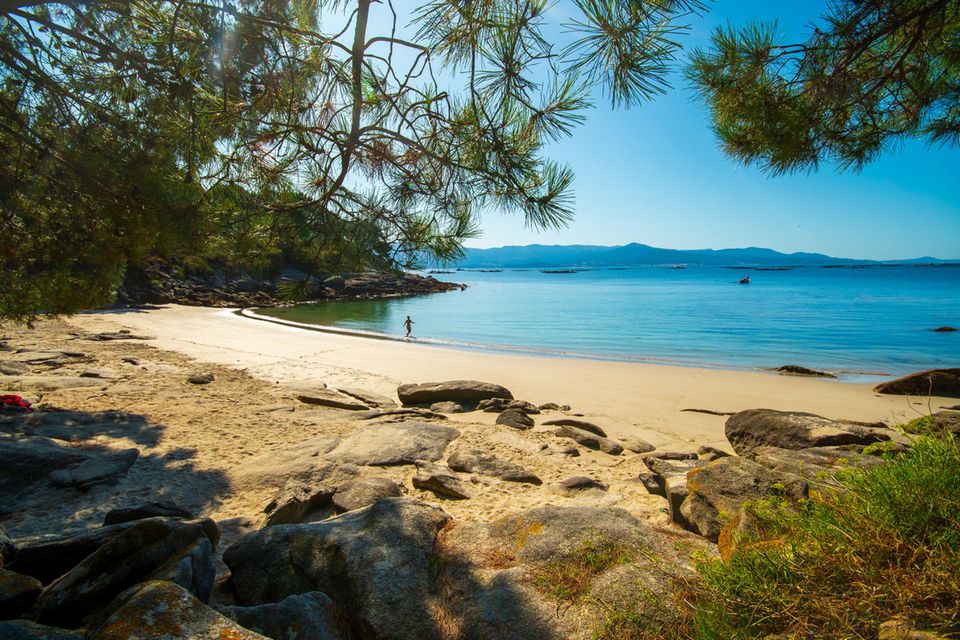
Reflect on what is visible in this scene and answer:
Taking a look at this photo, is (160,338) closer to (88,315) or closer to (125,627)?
(88,315)

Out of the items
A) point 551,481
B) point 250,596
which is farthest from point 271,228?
point 551,481

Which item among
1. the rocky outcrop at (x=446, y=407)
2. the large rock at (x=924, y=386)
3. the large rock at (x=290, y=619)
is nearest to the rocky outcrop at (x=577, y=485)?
the large rock at (x=290, y=619)

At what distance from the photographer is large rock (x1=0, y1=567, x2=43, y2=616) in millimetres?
1852

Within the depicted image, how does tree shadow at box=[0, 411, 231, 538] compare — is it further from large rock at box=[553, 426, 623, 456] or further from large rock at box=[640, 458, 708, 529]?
large rock at box=[553, 426, 623, 456]

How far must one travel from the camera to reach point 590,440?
19.0 ft

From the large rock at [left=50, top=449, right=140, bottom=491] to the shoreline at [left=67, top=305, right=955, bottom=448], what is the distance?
4286 millimetres

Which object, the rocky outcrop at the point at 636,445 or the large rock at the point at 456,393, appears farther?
the large rock at the point at 456,393

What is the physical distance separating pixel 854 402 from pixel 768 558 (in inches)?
379

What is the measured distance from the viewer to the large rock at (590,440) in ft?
18.4

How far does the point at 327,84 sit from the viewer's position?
4.15 m

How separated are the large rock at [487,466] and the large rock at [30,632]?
11.1 feet

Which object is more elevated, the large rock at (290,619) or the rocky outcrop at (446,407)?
the large rock at (290,619)

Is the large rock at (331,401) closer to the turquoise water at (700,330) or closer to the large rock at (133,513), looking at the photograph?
the large rock at (133,513)

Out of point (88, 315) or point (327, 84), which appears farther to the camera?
point (88, 315)
